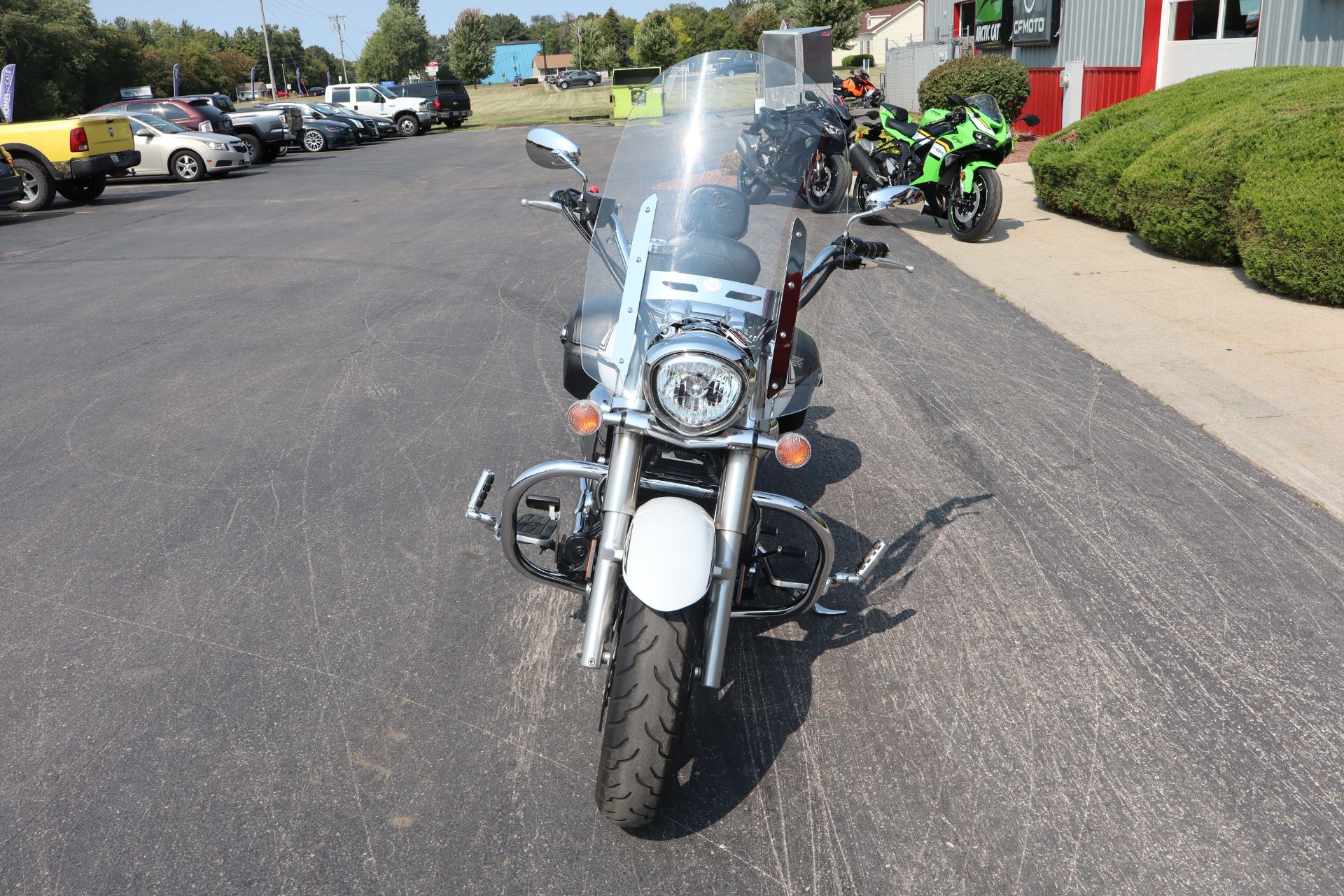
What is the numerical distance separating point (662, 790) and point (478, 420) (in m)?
3.40

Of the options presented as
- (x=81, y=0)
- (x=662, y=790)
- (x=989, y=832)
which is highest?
(x=81, y=0)

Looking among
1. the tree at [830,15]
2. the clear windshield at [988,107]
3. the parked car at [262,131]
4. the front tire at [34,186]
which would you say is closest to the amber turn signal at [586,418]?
the clear windshield at [988,107]

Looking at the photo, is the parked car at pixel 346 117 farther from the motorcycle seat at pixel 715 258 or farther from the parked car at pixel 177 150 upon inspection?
the motorcycle seat at pixel 715 258

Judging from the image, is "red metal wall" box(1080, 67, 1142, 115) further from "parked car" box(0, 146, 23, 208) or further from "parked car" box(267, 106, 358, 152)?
"parked car" box(267, 106, 358, 152)

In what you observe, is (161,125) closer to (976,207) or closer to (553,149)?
(976,207)

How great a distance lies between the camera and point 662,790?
2588 mm

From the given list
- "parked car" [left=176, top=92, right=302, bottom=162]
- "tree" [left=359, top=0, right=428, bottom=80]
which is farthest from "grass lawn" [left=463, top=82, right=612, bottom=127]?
"parked car" [left=176, top=92, right=302, bottom=162]

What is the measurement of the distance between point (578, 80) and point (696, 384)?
8689cm

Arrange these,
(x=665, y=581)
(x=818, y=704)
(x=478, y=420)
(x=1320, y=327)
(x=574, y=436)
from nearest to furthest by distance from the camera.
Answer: (x=665, y=581) → (x=818, y=704) → (x=574, y=436) → (x=478, y=420) → (x=1320, y=327)

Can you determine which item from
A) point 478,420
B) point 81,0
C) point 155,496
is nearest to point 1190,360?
point 478,420

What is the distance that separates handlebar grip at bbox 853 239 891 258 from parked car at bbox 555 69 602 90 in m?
82.6

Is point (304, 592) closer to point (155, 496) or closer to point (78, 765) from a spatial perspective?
point (78, 765)

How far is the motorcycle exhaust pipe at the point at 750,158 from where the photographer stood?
316cm

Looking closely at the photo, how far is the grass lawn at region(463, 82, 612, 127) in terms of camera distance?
4212 cm
